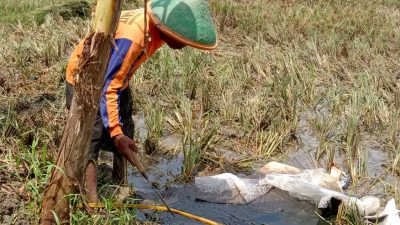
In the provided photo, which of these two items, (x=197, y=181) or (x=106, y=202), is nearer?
(x=106, y=202)

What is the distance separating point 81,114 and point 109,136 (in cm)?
72

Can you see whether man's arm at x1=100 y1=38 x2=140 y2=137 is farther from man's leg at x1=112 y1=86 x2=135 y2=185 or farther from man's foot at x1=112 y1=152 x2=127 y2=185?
man's foot at x1=112 y1=152 x2=127 y2=185

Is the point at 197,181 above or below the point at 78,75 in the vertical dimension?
below

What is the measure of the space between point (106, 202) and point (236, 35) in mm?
5729

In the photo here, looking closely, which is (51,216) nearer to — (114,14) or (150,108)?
(114,14)

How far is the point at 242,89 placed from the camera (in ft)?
18.1

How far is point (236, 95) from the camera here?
5.11 metres

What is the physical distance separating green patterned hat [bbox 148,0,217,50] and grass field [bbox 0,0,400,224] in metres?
0.82

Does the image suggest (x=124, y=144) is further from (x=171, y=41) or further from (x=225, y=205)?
(x=225, y=205)

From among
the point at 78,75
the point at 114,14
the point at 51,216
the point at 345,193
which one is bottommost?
the point at 345,193

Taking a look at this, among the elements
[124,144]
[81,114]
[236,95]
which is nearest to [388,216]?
[124,144]

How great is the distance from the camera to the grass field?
3.51 metres

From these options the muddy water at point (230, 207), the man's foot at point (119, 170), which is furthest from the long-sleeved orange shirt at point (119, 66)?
the muddy water at point (230, 207)

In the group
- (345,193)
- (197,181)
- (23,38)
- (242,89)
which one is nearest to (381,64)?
(242,89)
